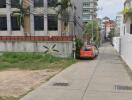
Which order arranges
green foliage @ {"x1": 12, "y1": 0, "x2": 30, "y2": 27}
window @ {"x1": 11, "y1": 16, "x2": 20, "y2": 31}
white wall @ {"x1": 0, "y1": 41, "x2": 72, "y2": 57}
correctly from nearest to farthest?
1. white wall @ {"x1": 0, "y1": 41, "x2": 72, "y2": 57}
2. green foliage @ {"x1": 12, "y1": 0, "x2": 30, "y2": 27}
3. window @ {"x1": 11, "y1": 16, "x2": 20, "y2": 31}

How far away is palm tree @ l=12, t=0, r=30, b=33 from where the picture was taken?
42.4 meters

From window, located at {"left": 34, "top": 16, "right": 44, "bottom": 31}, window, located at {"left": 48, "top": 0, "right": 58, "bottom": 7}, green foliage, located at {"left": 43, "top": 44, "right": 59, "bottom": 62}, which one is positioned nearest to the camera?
green foliage, located at {"left": 43, "top": 44, "right": 59, "bottom": 62}

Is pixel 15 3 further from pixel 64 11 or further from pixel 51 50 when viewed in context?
pixel 51 50

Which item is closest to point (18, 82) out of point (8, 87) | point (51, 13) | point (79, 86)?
point (8, 87)

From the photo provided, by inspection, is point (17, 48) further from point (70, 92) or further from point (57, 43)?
point (70, 92)

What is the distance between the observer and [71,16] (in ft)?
149

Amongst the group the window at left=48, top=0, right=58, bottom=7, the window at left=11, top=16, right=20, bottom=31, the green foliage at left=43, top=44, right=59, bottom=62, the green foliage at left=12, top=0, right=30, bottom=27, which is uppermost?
the window at left=48, top=0, right=58, bottom=7

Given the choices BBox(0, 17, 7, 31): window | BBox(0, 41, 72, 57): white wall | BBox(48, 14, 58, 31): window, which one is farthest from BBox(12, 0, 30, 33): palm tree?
BBox(0, 41, 72, 57): white wall

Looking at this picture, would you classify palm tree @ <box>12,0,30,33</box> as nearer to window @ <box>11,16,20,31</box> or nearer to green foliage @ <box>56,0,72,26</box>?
window @ <box>11,16,20,31</box>

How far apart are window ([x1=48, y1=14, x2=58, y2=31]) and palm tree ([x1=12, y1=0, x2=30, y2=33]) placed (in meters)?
2.85

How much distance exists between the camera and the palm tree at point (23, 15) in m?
42.4

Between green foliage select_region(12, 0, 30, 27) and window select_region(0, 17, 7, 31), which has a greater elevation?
green foliage select_region(12, 0, 30, 27)

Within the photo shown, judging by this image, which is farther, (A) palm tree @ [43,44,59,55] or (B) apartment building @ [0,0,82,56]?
(B) apartment building @ [0,0,82,56]

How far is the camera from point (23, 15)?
4331 centimetres
